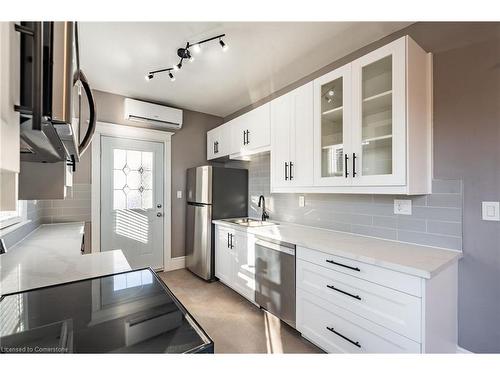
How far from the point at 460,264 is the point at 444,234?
0.66 ft

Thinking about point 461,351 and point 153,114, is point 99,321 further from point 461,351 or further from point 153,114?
point 153,114

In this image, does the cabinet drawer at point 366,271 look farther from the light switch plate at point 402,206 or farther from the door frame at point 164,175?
the door frame at point 164,175

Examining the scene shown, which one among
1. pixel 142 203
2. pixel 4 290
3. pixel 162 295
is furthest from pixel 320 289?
pixel 142 203

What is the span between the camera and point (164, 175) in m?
3.62

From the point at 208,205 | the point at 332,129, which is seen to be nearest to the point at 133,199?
the point at 208,205

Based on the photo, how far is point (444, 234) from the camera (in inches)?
64.4

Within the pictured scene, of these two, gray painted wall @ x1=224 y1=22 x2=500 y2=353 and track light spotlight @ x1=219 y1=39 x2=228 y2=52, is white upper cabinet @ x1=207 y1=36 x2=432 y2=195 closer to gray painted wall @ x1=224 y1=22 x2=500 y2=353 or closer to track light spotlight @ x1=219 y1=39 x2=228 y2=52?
gray painted wall @ x1=224 y1=22 x2=500 y2=353

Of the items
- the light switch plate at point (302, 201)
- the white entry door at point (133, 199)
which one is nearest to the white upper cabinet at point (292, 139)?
the light switch plate at point (302, 201)

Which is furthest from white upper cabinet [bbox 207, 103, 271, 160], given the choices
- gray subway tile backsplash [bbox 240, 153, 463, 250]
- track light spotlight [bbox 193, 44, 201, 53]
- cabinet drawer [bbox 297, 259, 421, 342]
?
cabinet drawer [bbox 297, 259, 421, 342]

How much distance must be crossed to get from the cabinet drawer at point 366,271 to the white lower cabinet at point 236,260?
0.78 m

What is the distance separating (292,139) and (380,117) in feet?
2.65

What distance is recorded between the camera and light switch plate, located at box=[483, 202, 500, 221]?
4.69ft
